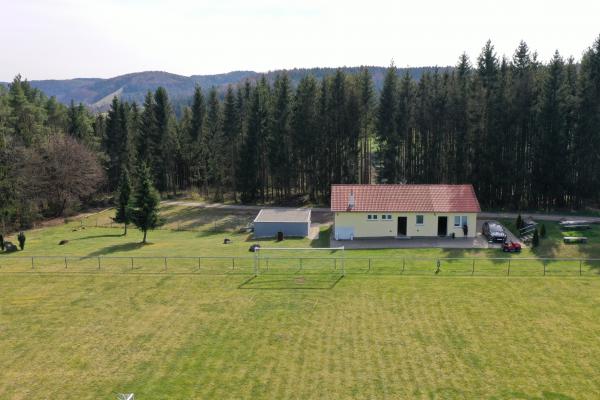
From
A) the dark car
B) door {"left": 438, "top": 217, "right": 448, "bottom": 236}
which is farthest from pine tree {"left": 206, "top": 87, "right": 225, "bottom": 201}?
the dark car

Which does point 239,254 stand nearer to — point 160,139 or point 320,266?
point 320,266

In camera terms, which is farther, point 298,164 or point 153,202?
point 298,164

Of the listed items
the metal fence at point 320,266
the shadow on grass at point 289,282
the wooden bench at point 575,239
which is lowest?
the shadow on grass at point 289,282

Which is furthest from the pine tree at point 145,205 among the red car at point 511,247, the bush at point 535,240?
the bush at point 535,240

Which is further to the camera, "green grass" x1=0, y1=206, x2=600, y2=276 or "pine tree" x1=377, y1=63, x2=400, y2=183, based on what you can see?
"pine tree" x1=377, y1=63, x2=400, y2=183

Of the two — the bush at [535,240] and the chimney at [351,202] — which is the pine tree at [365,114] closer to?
the chimney at [351,202]

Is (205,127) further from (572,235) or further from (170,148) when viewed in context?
(572,235)

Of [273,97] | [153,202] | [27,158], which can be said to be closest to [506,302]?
[153,202]

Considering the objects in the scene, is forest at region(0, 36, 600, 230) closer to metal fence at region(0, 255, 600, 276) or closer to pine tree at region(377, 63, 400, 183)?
pine tree at region(377, 63, 400, 183)
